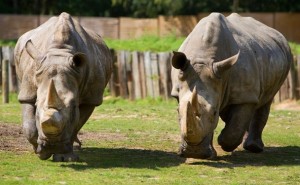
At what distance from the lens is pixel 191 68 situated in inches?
438

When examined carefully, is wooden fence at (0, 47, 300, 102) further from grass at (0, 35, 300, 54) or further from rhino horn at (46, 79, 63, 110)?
rhino horn at (46, 79, 63, 110)

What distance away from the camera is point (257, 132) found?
526 inches

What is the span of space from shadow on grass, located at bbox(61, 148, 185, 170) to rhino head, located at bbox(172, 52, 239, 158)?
538 millimetres

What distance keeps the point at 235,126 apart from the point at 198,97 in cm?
98

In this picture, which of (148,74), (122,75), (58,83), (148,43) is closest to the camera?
(58,83)

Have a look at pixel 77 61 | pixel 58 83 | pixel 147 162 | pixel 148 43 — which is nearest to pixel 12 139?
pixel 147 162

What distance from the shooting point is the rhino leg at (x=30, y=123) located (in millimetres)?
11250

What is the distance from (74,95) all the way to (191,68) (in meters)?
1.47

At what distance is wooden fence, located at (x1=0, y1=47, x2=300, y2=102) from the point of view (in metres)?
23.3

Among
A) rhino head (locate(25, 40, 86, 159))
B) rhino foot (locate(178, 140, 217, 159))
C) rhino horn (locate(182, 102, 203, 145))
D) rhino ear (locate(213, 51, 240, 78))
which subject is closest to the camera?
rhino head (locate(25, 40, 86, 159))

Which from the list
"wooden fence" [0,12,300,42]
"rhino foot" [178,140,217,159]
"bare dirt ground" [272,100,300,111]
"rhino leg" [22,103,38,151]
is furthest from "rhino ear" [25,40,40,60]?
"wooden fence" [0,12,300,42]

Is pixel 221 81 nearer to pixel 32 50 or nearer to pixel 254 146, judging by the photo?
pixel 254 146

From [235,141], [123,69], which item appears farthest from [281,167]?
[123,69]

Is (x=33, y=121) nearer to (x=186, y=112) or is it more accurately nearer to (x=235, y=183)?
(x=186, y=112)
